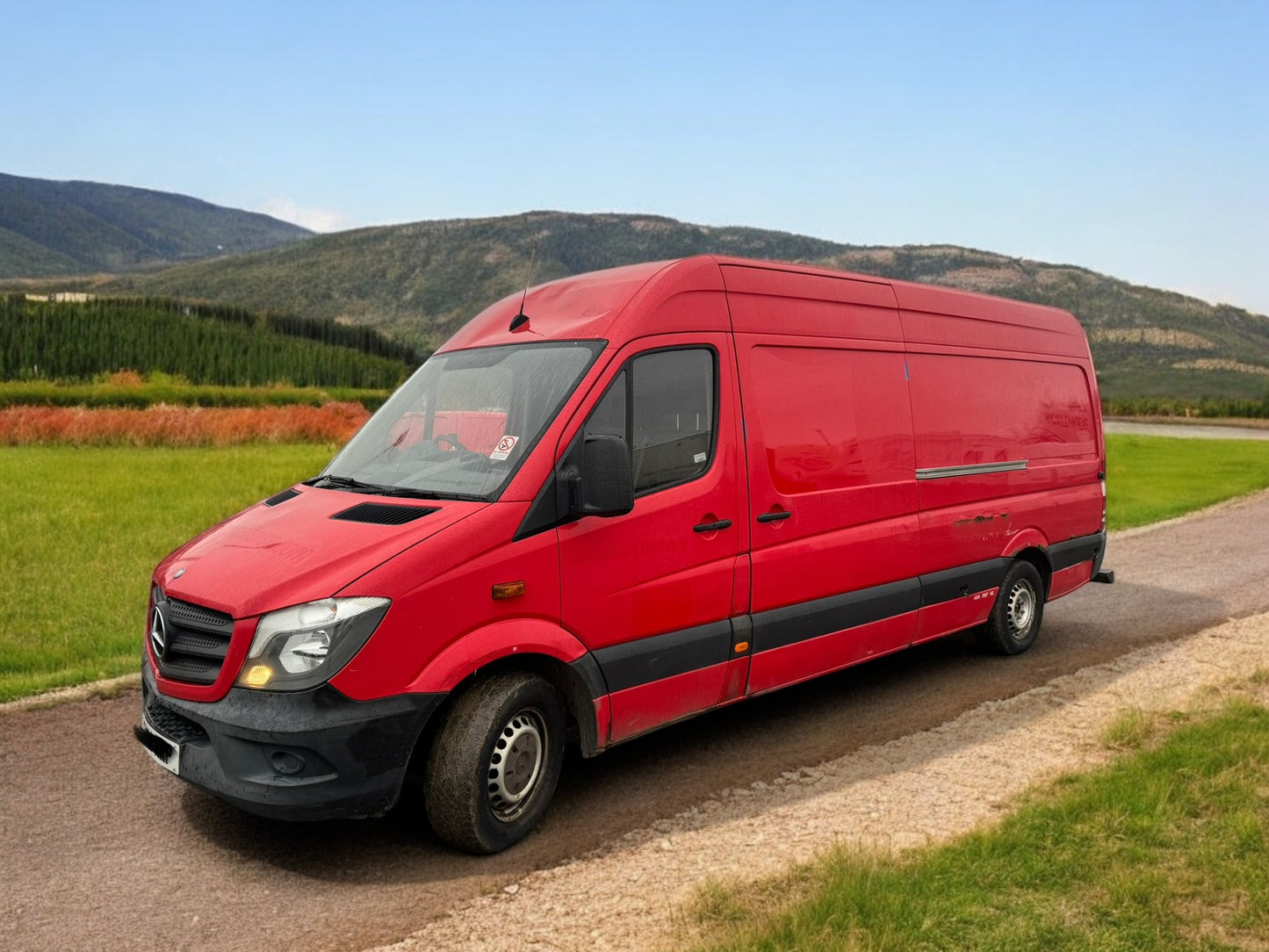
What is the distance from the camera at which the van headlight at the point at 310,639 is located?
4363 mm

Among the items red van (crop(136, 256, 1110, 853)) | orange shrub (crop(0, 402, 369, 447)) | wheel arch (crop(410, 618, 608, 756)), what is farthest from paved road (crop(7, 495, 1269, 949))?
orange shrub (crop(0, 402, 369, 447))

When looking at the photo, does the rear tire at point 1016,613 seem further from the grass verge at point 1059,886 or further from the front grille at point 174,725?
the front grille at point 174,725

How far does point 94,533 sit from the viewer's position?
14.6 m

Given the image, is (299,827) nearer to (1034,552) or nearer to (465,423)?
(465,423)

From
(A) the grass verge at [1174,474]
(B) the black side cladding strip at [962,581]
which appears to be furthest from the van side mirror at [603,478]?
(A) the grass verge at [1174,474]

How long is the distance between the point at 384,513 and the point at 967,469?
4.55 meters

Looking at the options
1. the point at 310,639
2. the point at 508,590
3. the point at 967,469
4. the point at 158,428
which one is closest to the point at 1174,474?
the point at 967,469

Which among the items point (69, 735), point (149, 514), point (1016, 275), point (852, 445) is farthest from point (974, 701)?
point (1016, 275)

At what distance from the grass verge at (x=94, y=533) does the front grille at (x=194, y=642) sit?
3.38m

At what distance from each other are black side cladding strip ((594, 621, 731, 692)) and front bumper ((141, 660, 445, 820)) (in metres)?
1.00

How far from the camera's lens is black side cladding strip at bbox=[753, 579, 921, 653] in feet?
19.7

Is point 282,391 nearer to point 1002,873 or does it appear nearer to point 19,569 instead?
point 19,569

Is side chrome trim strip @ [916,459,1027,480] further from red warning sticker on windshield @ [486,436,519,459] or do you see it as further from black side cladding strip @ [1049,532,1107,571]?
red warning sticker on windshield @ [486,436,519,459]

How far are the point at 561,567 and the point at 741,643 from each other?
1.38m
